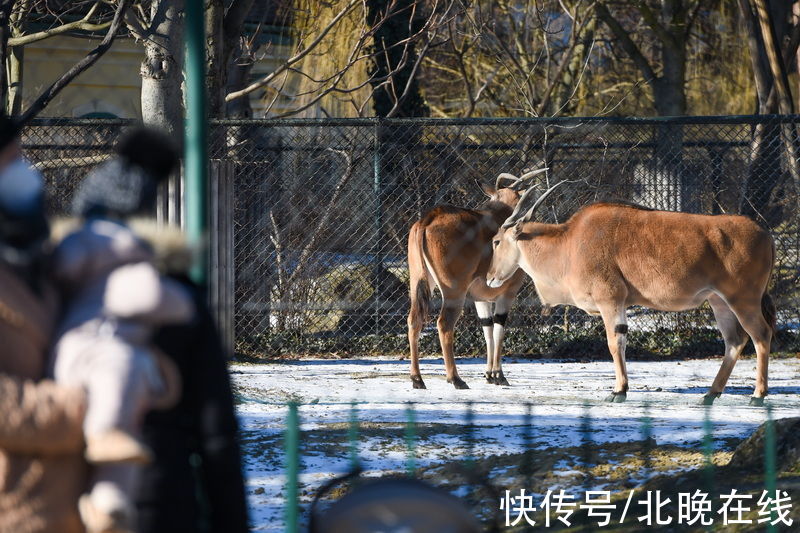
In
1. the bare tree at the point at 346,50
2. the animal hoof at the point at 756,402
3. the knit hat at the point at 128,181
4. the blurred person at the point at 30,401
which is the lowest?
the animal hoof at the point at 756,402

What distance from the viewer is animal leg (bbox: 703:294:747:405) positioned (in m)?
8.16

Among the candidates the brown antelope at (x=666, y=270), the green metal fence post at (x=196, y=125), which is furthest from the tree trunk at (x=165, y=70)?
the green metal fence post at (x=196, y=125)

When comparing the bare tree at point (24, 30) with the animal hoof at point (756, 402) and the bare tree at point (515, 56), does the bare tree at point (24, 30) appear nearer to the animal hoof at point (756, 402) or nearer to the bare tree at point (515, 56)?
the animal hoof at point (756, 402)

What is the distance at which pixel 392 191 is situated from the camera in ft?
33.4

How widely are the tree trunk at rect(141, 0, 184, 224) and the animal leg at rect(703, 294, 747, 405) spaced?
168 inches

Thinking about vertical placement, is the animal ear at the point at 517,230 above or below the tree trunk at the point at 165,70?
below

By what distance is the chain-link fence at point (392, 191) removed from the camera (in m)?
10.1

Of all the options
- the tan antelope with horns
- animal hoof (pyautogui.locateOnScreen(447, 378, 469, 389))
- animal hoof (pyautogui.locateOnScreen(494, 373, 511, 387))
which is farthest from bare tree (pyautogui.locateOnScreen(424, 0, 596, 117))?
animal hoof (pyautogui.locateOnScreen(447, 378, 469, 389))

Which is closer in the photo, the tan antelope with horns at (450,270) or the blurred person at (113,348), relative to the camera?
the blurred person at (113,348)

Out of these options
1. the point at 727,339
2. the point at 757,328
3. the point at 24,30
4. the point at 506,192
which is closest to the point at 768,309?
the point at 757,328

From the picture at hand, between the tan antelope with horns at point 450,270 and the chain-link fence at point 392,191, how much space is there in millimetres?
1116

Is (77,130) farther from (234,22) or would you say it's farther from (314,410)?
(314,410)

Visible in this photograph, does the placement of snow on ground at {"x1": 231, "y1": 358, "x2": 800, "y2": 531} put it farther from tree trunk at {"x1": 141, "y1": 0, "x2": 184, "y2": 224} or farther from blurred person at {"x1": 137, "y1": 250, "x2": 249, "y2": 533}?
blurred person at {"x1": 137, "y1": 250, "x2": 249, "y2": 533}

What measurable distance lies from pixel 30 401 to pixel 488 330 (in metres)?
7.40
